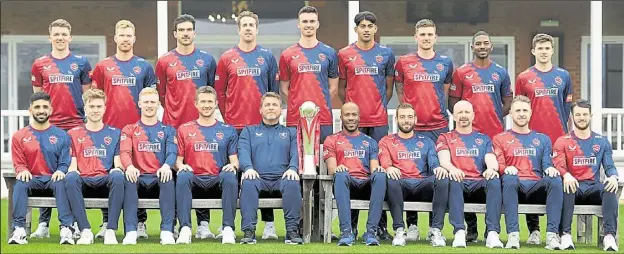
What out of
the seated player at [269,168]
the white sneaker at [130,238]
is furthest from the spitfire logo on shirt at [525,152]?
the white sneaker at [130,238]

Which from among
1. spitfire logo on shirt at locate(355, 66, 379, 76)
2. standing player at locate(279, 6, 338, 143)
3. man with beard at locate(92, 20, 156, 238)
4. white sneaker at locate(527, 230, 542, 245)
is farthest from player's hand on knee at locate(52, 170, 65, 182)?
white sneaker at locate(527, 230, 542, 245)

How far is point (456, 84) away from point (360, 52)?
95 centimetres

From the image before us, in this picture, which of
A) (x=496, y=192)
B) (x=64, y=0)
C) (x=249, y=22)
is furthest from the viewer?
(x=64, y=0)

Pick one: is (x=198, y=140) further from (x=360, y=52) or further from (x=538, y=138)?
(x=538, y=138)

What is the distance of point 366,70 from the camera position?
502 inches

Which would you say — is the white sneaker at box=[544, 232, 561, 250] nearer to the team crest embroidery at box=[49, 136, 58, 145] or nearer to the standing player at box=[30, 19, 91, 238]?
the team crest embroidery at box=[49, 136, 58, 145]

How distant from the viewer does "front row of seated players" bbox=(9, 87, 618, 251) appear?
38.7 feet

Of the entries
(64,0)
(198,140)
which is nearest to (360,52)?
(198,140)

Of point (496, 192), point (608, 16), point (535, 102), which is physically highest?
point (608, 16)

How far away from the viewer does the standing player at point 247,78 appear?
12711 millimetres

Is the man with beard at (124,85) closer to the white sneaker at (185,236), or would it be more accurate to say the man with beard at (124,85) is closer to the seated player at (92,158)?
the seated player at (92,158)

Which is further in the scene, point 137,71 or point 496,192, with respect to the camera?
point 137,71

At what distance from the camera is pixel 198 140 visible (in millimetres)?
12195

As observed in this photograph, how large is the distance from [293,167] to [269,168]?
0.25 meters
